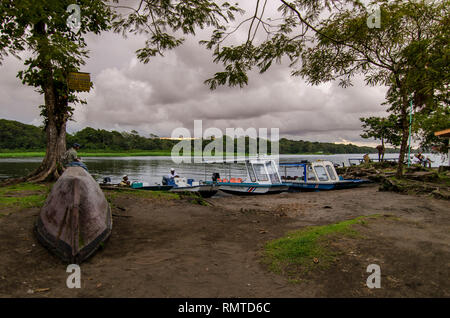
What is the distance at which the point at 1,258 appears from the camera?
4.46 metres

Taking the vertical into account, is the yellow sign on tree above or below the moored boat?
above

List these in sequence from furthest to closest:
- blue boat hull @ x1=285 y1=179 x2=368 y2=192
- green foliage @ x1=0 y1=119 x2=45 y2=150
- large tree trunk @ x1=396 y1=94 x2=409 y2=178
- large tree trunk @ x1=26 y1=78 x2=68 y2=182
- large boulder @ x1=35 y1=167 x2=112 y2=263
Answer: green foliage @ x1=0 y1=119 x2=45 y2=150 → blue boat hull @ x1=285 y1=179 x2=368 y2=192 → large tree trunk @ x1=396 y1=94 x2=409 y2=178 → large tree trunk @ x1=26 y1=78 x2=68 y2=182 → large boulder @ x1=35 y1=167 x2=112 y2=263

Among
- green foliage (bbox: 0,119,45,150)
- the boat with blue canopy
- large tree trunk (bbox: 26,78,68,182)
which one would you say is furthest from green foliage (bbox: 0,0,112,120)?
green foliage (bbox: 0,119,45,150)

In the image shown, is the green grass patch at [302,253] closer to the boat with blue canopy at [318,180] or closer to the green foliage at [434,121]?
the boat with blue canopy at [318,180]

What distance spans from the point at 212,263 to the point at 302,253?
1693mm

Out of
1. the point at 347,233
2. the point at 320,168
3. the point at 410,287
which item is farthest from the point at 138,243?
the point at 320,168

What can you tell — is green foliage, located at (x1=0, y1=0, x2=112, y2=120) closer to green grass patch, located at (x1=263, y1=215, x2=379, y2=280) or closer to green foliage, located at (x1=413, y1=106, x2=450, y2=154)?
green grass patch, located at (x1=263, y1=215, x2=379, y2=280)

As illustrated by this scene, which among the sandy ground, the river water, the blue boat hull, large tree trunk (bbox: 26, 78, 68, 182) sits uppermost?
large tree trunk (bbox: 26, 78, 68, 182)

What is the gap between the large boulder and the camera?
4511 mm

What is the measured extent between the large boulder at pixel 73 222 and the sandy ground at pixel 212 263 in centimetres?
20

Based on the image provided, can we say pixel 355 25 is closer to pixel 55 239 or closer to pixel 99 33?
pixel 99 33

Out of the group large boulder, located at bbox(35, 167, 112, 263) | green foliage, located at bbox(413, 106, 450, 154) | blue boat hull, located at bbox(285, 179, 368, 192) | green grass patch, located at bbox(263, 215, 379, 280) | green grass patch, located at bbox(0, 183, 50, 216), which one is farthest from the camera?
green foliage, located at bbox(413, 106, 450, 154)

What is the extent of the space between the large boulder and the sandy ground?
8.0 inches

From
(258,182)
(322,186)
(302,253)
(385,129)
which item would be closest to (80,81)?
(302,253)
